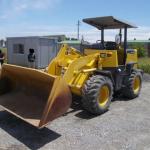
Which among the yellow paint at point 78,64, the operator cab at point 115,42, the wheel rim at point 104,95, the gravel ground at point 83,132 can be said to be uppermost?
the operator cab at point 115,42

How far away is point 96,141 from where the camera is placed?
5.59 m

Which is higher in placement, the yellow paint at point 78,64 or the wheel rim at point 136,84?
the yellow paint at point 78,64

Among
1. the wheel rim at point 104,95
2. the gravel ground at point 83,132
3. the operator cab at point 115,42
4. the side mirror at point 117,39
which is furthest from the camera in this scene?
the side mirror at point 117,39

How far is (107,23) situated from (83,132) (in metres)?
4.12

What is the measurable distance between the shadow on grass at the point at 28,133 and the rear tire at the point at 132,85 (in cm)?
351

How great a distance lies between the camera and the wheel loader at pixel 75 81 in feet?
19.1

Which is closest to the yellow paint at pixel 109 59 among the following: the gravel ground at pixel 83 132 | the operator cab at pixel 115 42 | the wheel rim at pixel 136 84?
the operator cab at pixel 115 42

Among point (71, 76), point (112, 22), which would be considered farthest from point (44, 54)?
point (71, 76)

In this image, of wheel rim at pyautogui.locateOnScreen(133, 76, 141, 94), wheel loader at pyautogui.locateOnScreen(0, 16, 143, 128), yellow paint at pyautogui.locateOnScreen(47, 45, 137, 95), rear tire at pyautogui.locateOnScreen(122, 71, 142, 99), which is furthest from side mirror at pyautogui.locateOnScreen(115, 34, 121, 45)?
wheel rim at pyautogui.locateOnScreen(133, 76, 141, 94)

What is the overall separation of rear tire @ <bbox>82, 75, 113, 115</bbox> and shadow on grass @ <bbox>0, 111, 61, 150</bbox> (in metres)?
1.27

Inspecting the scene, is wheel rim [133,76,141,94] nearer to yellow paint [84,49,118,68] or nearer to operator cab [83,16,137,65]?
operator cab [83,16,137,65]

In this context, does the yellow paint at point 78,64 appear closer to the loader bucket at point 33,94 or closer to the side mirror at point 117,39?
the side mirror at point 117,39

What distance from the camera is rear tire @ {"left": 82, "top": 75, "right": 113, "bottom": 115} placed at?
22.7 feet

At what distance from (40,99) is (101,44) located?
113 inches
